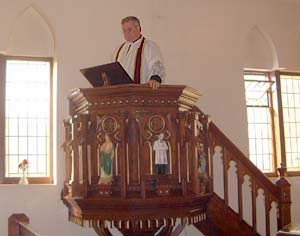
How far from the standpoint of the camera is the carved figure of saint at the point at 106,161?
468 cm

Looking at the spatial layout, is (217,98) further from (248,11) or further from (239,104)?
(248,11)

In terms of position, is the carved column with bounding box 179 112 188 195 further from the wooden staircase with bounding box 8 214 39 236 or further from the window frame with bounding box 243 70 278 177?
the window frame with bounding box 243 70 278 177

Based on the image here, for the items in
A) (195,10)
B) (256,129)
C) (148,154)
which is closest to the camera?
(148,154)

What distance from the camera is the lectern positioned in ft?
15.1

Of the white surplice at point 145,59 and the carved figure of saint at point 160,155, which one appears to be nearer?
the carved figure of saint at point 160,155

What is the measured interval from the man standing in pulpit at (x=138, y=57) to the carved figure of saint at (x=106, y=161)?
78 centimetres

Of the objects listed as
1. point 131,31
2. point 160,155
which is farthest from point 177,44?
point 160,155

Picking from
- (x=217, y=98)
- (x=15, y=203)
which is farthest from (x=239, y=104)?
(x=15, y=203)

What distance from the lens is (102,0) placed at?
21.4 feet

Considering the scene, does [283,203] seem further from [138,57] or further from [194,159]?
[138,57]

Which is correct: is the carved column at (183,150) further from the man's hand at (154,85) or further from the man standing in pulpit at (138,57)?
the man standing in pulpit at (138,57)

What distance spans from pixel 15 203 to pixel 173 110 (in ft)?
7.55

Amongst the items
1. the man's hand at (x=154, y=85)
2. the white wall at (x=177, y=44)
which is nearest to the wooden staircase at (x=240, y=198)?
the man's hand at (x=154, y=85)

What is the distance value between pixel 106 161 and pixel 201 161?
1036 mm
